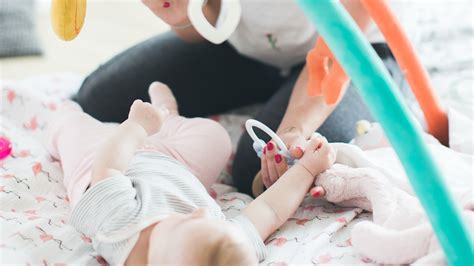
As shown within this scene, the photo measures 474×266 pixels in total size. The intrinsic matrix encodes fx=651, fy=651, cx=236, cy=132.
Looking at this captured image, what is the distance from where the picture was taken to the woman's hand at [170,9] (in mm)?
971

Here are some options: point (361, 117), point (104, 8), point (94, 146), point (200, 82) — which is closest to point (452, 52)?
point (361, 117)

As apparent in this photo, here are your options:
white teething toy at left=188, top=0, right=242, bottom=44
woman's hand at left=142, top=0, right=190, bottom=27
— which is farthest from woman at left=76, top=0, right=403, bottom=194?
white teething toy at left=188, top=0, right=242, bottom=44

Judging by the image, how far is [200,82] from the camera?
1.28 m

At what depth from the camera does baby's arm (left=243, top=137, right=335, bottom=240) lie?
33.0 inches

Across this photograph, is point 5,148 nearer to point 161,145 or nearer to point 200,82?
point 161,145

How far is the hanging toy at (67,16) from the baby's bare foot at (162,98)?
0.88 feet

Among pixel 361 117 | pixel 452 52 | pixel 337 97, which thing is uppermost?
pixel 337 97

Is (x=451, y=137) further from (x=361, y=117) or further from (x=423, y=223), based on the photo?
(x=423, y=223)

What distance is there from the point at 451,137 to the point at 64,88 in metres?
0.80

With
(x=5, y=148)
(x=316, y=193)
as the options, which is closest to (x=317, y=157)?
(x=316, y=193)

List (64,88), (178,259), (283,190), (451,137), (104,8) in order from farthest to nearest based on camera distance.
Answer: (104,8) < (64,88) < (451,137) < (283,190) < (178,259)

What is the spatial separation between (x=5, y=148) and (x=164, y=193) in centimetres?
38

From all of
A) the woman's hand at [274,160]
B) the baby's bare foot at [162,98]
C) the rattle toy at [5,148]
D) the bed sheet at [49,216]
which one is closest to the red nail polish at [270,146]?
the woman's hand at [274,160]

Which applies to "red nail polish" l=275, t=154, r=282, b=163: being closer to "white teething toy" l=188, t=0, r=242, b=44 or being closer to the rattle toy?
"white teething toy" l=188, t=0, r=242, b=44
